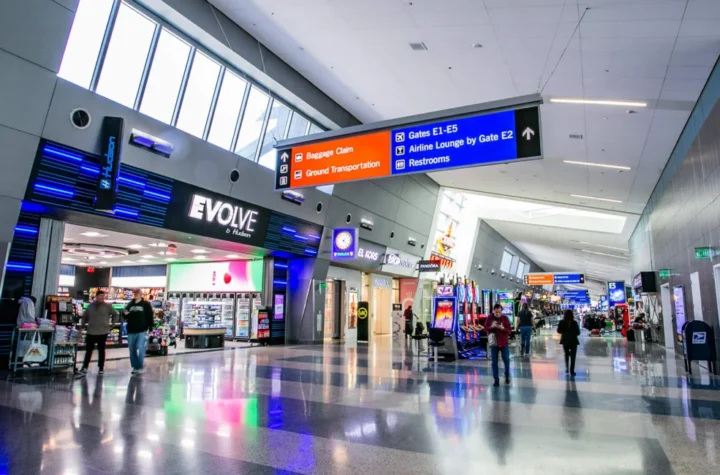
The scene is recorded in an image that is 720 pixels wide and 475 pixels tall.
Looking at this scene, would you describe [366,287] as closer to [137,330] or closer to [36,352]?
[137,330]

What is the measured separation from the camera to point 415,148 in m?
7.20

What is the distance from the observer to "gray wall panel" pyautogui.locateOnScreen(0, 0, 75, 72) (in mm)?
7496

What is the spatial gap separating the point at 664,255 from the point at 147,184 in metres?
15.2

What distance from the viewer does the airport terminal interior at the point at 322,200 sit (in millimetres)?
4910

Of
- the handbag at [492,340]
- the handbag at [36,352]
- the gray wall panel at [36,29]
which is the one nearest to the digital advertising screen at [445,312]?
the handbag at [492,340]

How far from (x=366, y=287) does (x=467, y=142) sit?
657 inches

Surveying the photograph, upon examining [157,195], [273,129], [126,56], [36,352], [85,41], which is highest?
[273,129]

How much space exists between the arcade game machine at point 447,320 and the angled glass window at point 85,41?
9765 mm

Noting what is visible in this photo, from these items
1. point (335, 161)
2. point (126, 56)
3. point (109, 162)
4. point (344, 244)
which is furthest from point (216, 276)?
point (335, 161)

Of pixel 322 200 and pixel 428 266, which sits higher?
pixel 322 200

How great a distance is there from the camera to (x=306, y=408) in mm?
6227

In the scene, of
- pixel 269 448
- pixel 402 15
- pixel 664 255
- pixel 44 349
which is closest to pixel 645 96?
pixel 402 15

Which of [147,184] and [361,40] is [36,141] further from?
[361,40]

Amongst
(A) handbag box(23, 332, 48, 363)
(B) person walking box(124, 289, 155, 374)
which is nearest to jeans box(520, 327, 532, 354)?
(B) person walking box(124, 289, 155, 374)
